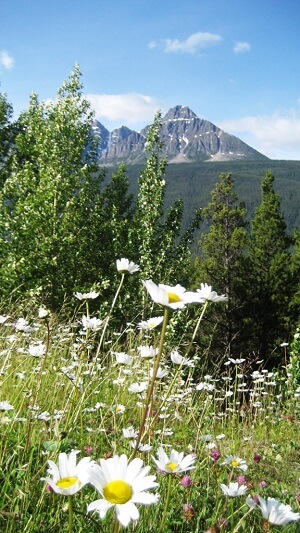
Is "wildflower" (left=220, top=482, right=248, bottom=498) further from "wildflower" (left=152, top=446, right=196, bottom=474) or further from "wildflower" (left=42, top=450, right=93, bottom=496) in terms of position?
"wildflower" (left=42, top=450, right=93, bottom=496)

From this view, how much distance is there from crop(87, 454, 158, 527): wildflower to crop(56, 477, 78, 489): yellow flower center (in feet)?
0.34

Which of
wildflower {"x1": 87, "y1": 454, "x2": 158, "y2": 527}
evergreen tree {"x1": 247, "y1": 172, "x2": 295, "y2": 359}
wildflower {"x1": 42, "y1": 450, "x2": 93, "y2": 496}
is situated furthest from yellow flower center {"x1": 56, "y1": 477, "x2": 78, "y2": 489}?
evergreen tree {"x1": 247, "y1": 172, "x2": 295, "y2": 359}

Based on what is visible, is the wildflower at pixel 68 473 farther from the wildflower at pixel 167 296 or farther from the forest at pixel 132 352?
the wildflower at pixel 167 296

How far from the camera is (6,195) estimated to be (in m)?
15.0

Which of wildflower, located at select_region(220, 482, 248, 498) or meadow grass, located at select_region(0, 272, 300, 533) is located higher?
wildflower, located at select_region(220, 482, 248, 498)

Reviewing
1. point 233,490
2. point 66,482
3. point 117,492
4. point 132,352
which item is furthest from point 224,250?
point 117,492

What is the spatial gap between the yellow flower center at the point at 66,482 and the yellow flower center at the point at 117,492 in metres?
0.12

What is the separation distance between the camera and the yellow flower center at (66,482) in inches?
48.6

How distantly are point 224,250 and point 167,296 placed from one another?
2290cm

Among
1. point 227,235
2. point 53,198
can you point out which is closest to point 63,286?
point 53,198

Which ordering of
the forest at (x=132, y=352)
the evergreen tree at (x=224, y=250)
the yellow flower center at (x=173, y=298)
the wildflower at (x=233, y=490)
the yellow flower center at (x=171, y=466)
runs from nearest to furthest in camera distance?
the yellow flower center at (x=173, y=298) → the yellow flower center at (x=171, y=466) → the wildflower at (x=233, y=490) → the forest at (x=132, y=352) → the evergreen tree at (x=224, y=250)

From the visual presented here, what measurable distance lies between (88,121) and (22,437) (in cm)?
1440

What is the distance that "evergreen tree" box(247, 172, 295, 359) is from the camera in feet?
84.6

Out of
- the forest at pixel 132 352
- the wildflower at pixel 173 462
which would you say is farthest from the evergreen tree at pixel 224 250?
the wildflower at pixel 173 462
